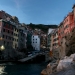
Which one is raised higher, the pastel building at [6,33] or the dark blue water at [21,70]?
the pastel building at [6,33]

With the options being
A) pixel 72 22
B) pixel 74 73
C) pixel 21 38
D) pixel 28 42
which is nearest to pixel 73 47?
pixel 72 22

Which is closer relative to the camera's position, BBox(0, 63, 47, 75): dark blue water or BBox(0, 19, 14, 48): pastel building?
BBox(0, 63, 47, 75): dark blue water

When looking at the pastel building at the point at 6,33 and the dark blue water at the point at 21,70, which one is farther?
the pastel building at the point at 6,33

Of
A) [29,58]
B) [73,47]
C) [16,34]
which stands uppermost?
[16,34]

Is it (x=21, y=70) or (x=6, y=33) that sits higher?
(x=6, y=33)

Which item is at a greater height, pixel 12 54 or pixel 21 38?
pixel 21 38

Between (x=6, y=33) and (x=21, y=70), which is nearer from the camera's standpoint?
(x=21, y=70)

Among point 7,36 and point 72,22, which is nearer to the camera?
point 72,22

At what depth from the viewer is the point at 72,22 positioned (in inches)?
3423

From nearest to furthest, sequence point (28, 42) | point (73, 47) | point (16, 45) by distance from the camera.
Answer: point (73, 47) → point (16, 45) → point (28, 42)

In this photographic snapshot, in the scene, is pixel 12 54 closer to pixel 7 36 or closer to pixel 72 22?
pixel 7 36

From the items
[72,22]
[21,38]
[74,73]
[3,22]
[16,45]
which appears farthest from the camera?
[21,38]

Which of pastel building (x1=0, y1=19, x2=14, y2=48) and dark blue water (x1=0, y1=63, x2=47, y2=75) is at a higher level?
pastel building (x1=0, y1=19, x2=14, y2=48)

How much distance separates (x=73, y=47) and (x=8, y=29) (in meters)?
65.3
